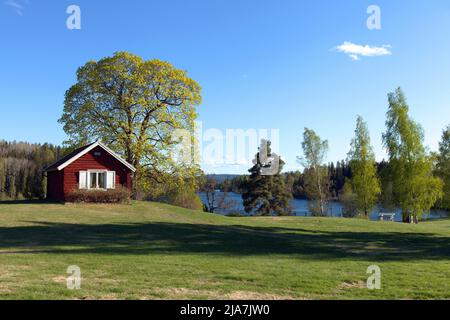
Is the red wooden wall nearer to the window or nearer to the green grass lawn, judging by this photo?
the window

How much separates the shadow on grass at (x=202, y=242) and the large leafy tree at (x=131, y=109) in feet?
47.6

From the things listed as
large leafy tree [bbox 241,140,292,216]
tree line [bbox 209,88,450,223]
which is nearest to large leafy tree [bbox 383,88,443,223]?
tree line [bbox 209,88,450,223]

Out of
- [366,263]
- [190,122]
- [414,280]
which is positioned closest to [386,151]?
[190,122]

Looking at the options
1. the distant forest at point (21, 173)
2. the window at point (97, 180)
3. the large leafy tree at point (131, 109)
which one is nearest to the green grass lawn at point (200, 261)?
the window at point (97, 180)

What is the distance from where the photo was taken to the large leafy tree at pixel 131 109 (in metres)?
37.7

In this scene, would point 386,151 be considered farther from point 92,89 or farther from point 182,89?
point 92,89

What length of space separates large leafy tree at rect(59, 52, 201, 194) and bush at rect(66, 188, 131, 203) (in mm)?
5287

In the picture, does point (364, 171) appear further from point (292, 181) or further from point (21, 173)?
point (21, 173)

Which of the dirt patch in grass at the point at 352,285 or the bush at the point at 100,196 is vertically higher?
the bush at the point at 100,196

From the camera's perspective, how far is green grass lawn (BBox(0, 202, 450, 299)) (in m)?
9.14

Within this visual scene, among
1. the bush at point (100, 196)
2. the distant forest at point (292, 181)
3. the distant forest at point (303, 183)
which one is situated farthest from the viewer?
the distant forest at point (292, 181)

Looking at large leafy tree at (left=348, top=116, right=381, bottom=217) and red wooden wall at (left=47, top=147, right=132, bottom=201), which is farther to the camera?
large leafy tree at (left=348, top=116, right=381, bottom=217)

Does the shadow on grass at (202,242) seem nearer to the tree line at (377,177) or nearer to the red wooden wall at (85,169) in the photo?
the red wooden wall at (85,169)

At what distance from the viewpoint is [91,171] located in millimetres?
33938
